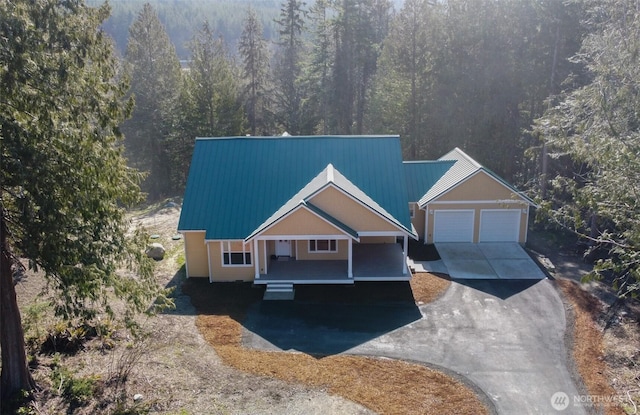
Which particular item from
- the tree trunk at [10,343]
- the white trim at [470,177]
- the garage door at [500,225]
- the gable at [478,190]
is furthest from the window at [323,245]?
the tree trunk at [10,343]

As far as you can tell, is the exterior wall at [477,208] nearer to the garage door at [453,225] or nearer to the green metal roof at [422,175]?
the garage door at [453,225]

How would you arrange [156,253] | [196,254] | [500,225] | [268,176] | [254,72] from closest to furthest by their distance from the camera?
[196,254] → [268,176] → [156,253] → [500,225] → [254,72]

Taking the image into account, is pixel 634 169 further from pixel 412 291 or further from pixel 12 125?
pixel 12 125

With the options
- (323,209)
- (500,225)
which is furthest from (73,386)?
(500,225)

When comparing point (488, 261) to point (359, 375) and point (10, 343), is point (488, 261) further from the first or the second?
point (10, 343)

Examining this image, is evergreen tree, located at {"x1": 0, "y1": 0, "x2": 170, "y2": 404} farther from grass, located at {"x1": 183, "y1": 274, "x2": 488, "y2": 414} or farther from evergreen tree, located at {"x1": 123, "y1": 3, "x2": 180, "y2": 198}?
evergreen tree, located at {"x1": 123, "y1": 3, "x2": 180, "y2": 198}

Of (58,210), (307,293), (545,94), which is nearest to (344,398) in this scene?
(307,293)
